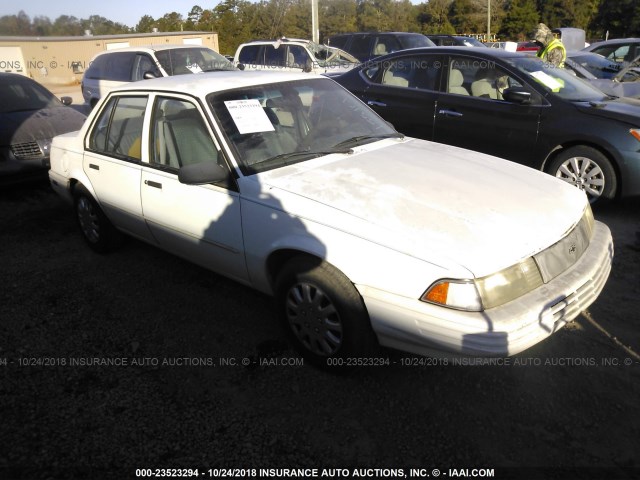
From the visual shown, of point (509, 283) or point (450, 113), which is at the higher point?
point (450, 113)

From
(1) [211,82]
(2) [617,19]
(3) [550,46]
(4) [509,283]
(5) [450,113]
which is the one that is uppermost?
(2) [617,19]

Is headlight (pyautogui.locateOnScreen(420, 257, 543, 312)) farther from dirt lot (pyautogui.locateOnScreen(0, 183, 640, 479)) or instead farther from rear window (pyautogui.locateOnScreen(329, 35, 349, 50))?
rear window (pyautogui.locateOnScreen(329, 35, 349, 50))

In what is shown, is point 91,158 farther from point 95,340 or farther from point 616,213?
point 616,213

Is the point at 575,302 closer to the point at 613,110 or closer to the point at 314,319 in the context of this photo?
the point at 314,319

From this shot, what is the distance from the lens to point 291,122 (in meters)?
3.60

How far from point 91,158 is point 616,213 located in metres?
5.14

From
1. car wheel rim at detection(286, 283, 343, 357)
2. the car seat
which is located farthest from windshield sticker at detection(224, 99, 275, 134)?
the car seat

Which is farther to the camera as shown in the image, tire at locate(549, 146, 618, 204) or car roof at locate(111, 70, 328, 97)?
tire at locate(549, 146, 618, 204)

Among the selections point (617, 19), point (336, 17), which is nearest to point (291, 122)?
point (617, 19)

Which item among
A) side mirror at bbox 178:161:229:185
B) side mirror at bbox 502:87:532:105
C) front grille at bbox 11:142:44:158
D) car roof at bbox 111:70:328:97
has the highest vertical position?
car roof at bbox 111:70:328:97

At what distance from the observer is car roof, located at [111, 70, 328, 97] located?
3.53m

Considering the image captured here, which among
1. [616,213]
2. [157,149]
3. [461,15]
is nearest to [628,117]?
[616,213]

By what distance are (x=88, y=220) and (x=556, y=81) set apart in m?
5.08

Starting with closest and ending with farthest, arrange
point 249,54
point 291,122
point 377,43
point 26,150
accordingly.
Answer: point 291,122 → point 26,150 → point 249,54 → point 377,43
